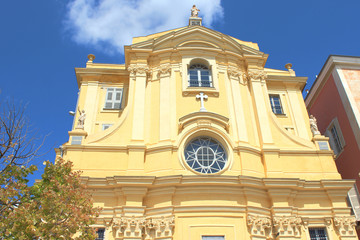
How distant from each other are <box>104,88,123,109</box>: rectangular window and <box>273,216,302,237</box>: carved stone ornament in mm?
9903

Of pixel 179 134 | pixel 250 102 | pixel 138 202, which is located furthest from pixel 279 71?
pixel 138 202

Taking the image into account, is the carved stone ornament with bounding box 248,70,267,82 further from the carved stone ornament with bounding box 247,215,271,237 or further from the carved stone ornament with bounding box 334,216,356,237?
the carved stone ornament with bounding box 334,216,356,237

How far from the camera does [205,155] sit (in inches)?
632

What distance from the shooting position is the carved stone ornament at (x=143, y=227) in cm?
1354

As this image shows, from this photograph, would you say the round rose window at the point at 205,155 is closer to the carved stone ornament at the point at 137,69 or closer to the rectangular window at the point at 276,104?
the carved stone ornament at the point at 137,69

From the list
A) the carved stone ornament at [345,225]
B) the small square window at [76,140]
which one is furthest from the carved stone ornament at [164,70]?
the carved stone ornament at [345,225]

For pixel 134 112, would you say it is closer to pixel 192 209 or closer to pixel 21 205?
pixel 192 209

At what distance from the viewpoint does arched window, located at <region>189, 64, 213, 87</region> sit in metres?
18.4

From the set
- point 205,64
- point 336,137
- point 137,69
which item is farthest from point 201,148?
point 336,137

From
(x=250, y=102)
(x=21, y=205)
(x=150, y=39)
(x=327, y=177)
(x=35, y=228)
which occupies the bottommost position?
(x=35, y=228)

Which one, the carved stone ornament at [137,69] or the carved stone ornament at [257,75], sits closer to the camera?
the carved stone ornament at [137,69]

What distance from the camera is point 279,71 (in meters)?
21.9

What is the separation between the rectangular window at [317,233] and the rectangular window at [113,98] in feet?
36.5

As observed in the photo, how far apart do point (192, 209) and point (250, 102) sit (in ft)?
23.0
